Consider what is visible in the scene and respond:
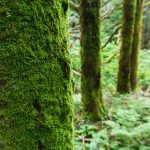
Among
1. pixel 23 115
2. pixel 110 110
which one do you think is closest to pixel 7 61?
pixel 23 115

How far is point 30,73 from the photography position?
46.0 inches

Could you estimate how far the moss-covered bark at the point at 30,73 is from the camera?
3.71 feet

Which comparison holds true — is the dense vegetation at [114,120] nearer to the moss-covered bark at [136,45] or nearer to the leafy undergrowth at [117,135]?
the leafy undergrowth at [117,135]

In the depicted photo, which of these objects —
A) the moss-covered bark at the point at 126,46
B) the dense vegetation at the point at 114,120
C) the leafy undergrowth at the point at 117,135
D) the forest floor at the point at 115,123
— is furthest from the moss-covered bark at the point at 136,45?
the leafy undergrowth at the point at 117,135

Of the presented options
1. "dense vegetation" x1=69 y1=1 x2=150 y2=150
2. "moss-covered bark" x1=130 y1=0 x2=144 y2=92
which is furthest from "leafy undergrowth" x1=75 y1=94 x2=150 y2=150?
"moss-covered bark" x1=130 y1=0 x2=144 y2=92

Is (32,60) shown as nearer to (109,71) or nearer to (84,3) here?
(84,3)

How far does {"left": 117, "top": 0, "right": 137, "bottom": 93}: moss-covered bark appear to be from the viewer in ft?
30.5

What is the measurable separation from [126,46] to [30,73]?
8691mm

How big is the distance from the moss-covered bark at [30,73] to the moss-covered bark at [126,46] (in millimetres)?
8312

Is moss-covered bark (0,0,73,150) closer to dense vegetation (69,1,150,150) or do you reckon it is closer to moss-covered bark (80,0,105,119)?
dense vegetation (69,1,150,150)

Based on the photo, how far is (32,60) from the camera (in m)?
1.17

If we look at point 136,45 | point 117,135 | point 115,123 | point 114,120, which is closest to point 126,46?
point 136,45

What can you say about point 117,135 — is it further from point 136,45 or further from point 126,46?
point 136,45

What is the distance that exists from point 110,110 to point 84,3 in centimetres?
250
